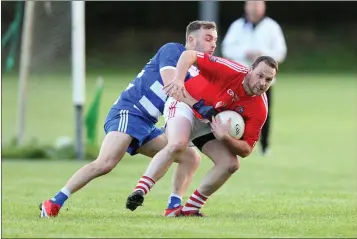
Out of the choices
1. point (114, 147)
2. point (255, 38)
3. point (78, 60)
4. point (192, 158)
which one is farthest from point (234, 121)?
point (255, 38)

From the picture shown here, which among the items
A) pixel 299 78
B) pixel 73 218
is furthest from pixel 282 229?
pixel 299 78

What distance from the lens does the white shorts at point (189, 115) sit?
348 inches

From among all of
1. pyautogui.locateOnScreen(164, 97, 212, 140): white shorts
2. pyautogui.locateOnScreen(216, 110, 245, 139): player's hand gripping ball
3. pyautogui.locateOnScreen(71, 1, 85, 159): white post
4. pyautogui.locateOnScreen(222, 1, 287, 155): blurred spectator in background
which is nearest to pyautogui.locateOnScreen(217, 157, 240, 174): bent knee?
pyautogui.locateOnScreen(216, 110, 245, 139): player's hand gripping ball

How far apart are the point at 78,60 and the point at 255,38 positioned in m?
2.78

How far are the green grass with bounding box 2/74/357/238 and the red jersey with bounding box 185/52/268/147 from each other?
80cm

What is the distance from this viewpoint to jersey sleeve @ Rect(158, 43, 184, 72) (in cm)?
888

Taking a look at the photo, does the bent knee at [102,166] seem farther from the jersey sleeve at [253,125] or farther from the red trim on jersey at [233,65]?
the red trim on jersey at [233,65]

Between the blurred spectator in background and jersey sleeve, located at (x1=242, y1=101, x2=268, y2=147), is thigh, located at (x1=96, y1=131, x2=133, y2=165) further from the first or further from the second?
the blurred spectator in background

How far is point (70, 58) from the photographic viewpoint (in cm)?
1567

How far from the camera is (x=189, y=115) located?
28.9 ft

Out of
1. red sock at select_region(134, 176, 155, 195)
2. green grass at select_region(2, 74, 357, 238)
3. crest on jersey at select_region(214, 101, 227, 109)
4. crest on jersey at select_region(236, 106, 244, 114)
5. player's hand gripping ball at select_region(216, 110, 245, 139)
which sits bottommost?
green grass at select_region(2, 74, 357, 238)

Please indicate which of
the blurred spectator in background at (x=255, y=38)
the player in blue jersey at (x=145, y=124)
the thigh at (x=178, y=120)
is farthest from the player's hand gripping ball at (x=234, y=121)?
the blurred spectator in background at (x=255, y=38)

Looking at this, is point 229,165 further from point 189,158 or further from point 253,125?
point 189,158

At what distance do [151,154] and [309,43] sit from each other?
33.6 meters
